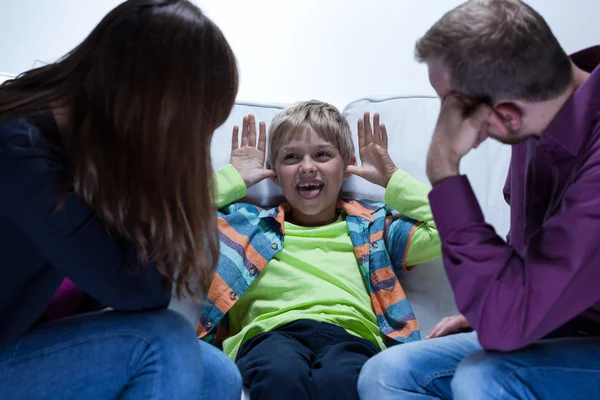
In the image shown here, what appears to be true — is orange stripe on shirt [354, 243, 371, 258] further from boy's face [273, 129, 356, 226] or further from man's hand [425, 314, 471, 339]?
man's hand [425, 314, 471, 339]

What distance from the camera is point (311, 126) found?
1.57m

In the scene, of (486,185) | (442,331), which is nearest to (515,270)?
(442,331)

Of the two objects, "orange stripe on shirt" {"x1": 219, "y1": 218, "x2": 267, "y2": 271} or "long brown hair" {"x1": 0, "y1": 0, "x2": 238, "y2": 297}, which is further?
"orange stripe on shirt" {"x1": 219, "y1": 218, "x2": 267, "y2": 271}

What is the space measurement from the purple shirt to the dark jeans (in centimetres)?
33

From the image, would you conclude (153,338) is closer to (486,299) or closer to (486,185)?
(486,299)

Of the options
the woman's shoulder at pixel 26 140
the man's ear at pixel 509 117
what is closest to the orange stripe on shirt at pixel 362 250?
the man's ear at pixel 509 117

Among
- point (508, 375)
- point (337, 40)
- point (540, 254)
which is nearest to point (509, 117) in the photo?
point (540, 254)

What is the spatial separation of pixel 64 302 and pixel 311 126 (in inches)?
29.6

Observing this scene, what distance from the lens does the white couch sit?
1.49 m

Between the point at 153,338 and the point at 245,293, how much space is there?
0.55m

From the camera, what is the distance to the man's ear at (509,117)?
89 centimetres

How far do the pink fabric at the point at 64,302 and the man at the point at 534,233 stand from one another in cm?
51


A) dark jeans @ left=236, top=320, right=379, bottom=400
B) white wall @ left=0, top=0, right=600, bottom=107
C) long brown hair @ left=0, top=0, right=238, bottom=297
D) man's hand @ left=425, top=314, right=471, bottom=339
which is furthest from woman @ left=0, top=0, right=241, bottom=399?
white wall @ left=0, top=0, right=600, bottom=107

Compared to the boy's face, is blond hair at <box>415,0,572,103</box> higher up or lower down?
higher up
